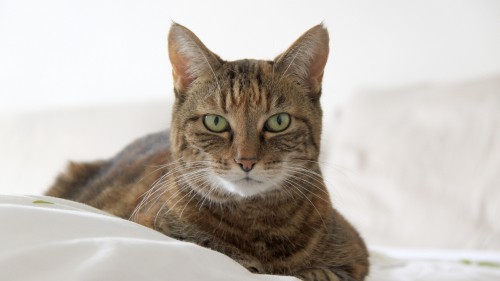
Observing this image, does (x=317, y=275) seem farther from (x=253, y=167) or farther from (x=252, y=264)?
(x=253, y=167)

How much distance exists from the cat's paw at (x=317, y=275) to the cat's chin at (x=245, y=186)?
0.60 ft

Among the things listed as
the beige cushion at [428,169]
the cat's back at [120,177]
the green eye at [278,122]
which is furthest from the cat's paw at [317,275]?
the beige cushion at [428,169]

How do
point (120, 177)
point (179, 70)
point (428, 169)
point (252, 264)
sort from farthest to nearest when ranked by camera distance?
point (428, 169) → point (120, 177) → point (179, 70) → point (252, 264)

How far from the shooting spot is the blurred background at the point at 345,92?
2.12 m

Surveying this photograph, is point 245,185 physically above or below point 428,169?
above

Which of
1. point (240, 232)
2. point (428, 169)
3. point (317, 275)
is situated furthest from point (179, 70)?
point (428, 169)

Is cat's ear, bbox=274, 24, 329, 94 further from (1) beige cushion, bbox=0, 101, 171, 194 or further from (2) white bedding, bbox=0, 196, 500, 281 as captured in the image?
(1) beige cushion, bbox=0, 101, 171, 194

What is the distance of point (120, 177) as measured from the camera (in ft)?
5.30

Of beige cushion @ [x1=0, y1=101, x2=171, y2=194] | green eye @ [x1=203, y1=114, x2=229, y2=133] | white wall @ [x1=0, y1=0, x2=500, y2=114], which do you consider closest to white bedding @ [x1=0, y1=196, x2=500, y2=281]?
green eye @ [x1=203, y1=114, x2=229, y2=133]

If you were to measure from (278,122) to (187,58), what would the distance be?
263 millimetres

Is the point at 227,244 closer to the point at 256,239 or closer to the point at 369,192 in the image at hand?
the point at 256,239

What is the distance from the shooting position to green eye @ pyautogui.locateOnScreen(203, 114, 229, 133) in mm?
1160

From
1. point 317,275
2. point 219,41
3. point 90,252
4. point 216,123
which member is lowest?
point 317,275

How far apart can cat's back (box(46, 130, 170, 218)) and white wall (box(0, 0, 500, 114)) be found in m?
A: 1.15
